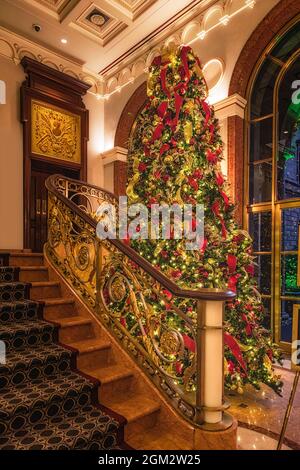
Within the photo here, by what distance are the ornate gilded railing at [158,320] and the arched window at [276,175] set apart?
2.23 m

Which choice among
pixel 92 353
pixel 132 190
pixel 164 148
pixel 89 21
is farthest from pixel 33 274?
pixel 89 21

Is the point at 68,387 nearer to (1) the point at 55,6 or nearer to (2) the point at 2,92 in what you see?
(2) the point at 2,92

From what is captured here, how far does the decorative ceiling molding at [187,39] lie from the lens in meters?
5.02

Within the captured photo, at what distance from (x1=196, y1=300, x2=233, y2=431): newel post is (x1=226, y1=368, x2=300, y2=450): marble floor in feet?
1.53

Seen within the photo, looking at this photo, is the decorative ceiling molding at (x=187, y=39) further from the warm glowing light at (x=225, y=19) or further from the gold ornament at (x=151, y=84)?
the gold ornament at (x=151, y=84)

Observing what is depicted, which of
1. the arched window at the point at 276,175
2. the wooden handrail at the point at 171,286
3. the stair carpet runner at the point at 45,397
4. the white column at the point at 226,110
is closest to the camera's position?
the stair carpet runner at the point at 45,397

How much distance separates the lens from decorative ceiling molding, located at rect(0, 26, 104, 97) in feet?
19.0

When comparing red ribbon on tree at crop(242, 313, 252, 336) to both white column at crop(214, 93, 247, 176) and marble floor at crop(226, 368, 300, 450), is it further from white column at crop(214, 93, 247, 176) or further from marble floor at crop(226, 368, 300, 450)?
white column at crop(214, 93, 247, 176)

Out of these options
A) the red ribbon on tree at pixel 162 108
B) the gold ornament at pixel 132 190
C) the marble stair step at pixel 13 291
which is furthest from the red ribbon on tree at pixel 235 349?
the red ribbon on tree at pixel 162 108

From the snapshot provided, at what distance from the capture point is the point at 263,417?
2.69 meters

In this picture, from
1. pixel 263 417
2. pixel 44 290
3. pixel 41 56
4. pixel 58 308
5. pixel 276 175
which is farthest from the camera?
pixel 41 56

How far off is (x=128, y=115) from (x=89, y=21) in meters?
1.90

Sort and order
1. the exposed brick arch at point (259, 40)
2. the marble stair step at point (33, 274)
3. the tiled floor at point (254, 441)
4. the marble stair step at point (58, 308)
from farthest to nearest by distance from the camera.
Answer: the exposed brick arch at point (259, 40)
the marble stair step at point (33, 274)
the marble stair step at point (58, 308)
the tiled floor at point (254, 441)
